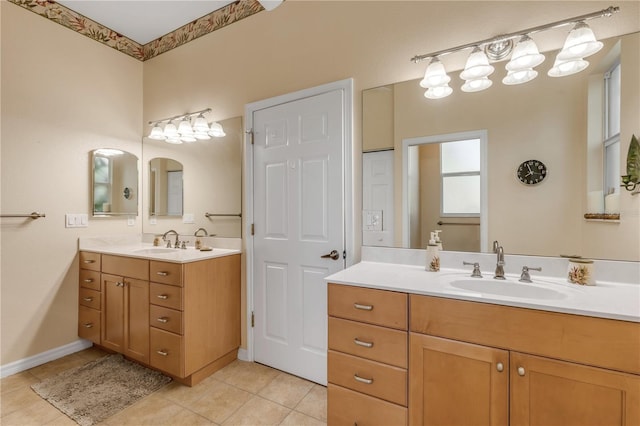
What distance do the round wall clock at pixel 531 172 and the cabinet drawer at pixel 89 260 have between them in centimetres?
301

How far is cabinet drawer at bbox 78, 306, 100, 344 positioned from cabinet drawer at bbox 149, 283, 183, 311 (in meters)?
0.80

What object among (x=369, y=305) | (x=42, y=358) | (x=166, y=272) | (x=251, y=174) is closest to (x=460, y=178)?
(x=369, y=305)

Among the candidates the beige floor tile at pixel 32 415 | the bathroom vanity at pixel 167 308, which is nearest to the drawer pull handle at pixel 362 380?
the bathroom vanity at pixel 167 308

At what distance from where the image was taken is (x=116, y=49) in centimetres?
276

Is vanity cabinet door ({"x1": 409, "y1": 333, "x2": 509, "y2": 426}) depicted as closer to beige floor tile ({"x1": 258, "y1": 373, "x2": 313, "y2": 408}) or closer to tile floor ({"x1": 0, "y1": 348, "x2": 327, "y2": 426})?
tile floor ({"x1": 0, "y1": 348, "x2": 327, "y2": 426})

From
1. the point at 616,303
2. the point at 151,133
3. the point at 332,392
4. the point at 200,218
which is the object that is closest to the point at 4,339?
the point at 200,218

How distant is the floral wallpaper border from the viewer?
2293 millimetres

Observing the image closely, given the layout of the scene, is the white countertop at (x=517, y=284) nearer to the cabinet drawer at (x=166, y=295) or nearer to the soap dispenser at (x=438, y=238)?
the soap dispenser at (x=438, y=238)

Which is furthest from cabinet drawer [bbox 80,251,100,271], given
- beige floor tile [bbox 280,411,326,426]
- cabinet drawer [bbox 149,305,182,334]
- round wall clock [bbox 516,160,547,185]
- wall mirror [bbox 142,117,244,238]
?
round wall clock [bbox 516,160,547,185]

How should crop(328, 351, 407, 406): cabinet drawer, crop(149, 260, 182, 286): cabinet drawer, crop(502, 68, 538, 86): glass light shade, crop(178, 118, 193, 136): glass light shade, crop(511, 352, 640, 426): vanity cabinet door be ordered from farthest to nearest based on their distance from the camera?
crop(178, 118, 193, 136): glass light shade < crop(149, 260, 182, 286): cabinet drawer < crop(502, 68, 538, 86): glass light shade < crop(328, 351, 407, 406): cabinet drawer < crop(511, 352, 640, 426): vanity cabinet door

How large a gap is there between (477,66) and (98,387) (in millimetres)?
3008

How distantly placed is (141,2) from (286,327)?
2.78m

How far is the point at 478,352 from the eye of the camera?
1105 millimetres

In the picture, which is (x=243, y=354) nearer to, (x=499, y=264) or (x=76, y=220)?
(x=76, y=220)
